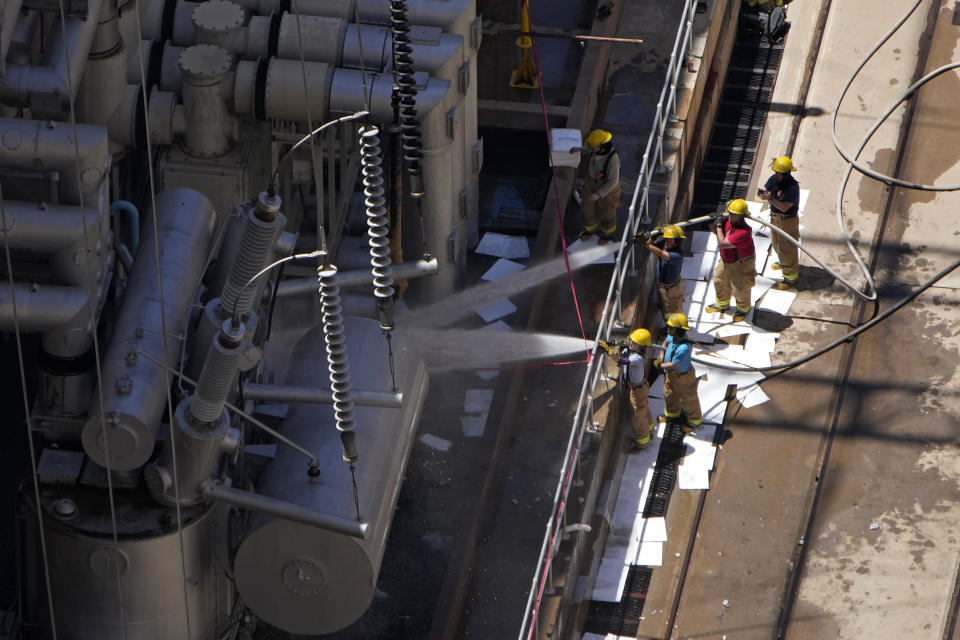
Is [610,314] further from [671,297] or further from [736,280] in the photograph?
[736,280]

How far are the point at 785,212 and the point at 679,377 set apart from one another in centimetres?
244

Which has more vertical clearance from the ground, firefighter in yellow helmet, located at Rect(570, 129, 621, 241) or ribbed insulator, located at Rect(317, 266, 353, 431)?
ribbed insulator, located at Rect(317, 266, 353, 431)

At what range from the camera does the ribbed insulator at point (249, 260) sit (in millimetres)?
11898

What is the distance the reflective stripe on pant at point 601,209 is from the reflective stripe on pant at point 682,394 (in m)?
1.69

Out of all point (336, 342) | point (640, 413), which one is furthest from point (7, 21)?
point (640, 413)

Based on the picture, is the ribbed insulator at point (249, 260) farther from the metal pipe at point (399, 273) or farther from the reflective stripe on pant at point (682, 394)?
the reflective stripe on pant at point (682, 394)

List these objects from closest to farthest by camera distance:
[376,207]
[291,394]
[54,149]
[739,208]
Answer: [376,207] → [54,149] → [291,394] → [739,208]

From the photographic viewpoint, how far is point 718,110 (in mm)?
20953

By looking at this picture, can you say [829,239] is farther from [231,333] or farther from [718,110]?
[231,333]

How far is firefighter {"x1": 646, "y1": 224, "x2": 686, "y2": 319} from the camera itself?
58.0 ft

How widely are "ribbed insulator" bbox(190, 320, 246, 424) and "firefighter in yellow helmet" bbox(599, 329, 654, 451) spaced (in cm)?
442

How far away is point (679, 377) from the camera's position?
56.1 ft

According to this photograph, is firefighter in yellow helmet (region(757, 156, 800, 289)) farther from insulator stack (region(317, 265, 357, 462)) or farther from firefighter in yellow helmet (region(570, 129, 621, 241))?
insulator stack (region(317, 265, 357, 462))

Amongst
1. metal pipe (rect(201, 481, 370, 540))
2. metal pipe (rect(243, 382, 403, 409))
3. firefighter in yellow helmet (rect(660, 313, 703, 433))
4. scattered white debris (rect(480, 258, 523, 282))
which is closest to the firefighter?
firefighter in yellow helmet (rect(660, 313, 703, 433))
